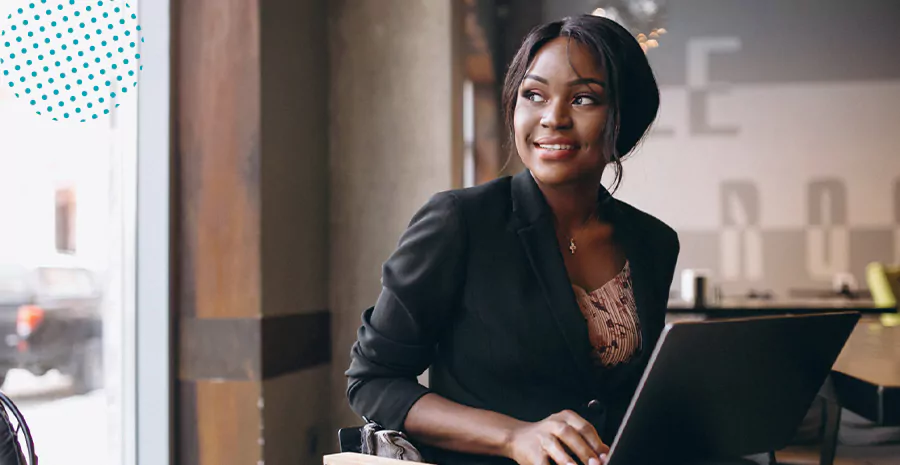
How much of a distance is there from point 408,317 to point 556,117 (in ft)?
1.12

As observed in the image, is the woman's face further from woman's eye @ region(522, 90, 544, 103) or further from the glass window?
the glass window

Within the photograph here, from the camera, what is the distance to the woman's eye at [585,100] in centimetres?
112

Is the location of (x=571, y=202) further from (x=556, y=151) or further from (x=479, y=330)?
(x=479, y=330)

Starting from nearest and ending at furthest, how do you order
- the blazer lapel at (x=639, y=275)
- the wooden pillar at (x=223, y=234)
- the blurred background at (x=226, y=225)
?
the blazer lapel at (x=639, y=275) → the blurred background at (x=226, y=225) → the wooden pillar at (x=223, y=234)

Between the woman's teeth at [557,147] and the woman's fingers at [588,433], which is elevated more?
the woman's teeth at [557,147]

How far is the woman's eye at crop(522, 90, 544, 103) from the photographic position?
115 centimetres

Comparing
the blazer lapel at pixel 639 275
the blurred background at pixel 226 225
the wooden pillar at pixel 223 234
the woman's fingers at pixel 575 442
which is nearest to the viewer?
the woman's fingers at pixel 575 442

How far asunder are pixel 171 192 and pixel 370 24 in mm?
1028

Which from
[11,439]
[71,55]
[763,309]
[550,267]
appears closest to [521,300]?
[550,267]

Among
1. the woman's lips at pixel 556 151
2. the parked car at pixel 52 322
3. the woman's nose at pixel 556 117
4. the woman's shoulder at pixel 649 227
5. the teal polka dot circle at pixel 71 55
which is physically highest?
the teal polka dot circle at pixel 71 55

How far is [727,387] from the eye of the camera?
2.95ft

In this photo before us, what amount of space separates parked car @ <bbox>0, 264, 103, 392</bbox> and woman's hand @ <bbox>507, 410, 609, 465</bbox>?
65.4 inches

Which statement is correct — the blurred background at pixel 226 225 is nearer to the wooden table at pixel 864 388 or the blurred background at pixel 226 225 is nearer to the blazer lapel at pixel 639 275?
the wooden table at pixel 864 388

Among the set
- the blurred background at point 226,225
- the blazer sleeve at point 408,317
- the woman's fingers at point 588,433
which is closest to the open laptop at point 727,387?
the woman's fingers at point 588,433
